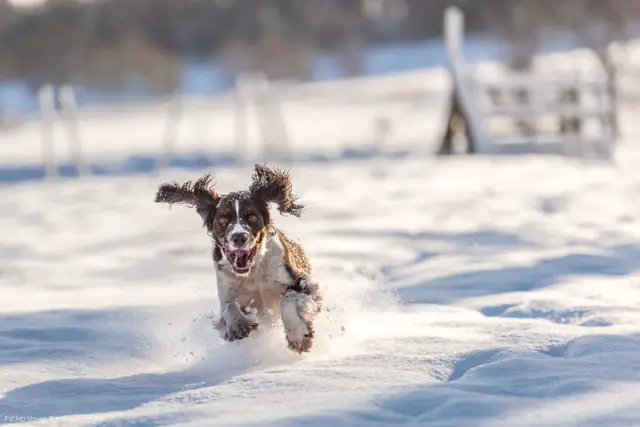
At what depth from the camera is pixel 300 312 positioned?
464 cm

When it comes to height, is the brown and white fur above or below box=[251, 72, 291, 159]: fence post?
below

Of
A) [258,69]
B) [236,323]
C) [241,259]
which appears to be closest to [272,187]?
[241,259]

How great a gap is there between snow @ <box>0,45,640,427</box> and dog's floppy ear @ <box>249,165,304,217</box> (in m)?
0.63

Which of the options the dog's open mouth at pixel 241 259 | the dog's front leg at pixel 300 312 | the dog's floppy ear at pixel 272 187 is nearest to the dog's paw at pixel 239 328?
the dog's front leg at pixel 300 312

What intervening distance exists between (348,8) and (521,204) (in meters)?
48.7

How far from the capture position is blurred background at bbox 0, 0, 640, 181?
2244 cm

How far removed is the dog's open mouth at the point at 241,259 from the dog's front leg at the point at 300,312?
0.29 metres

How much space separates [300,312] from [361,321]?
82cm

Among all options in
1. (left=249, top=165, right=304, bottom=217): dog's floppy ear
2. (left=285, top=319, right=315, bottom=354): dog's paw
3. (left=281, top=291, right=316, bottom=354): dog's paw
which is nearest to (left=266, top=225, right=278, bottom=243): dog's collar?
(left=249, top=165, right=304, bottom=217): dog's floppy ear

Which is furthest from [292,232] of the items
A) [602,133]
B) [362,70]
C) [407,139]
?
[362,70]

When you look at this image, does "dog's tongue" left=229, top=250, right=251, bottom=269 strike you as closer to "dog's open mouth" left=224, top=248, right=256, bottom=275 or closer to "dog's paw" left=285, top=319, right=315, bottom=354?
"dog's open mouth" left=224, top=248, right=256, bottom=275

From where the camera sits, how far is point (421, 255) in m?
7.58

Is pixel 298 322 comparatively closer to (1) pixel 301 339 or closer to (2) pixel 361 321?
(1) pixel 301 339

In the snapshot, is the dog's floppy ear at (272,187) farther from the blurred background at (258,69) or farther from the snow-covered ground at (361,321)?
the blurred background at (258,69)
